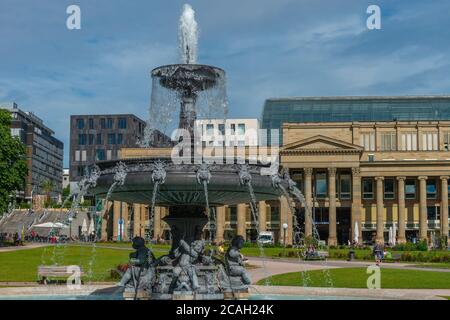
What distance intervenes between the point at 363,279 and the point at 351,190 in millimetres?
72101

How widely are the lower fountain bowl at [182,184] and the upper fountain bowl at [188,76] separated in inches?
121

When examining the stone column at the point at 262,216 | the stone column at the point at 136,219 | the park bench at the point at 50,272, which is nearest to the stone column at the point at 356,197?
the stone column at the point at 262,216

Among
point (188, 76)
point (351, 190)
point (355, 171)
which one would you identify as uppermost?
point (355, 171)

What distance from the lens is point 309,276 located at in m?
35.4

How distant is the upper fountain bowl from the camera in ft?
61.7

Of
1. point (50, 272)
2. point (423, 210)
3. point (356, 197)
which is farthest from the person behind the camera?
point (356, 197)

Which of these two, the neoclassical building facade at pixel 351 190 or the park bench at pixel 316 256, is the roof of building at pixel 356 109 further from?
the park bench at pixel 316 256

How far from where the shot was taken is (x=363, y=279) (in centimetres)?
3334

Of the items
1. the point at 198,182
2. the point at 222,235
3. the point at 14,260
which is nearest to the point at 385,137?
the point at 222,235

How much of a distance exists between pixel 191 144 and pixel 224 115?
230 inches

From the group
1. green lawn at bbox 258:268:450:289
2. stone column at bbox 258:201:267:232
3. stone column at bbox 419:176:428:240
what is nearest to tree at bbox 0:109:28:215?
green lawn at bbox 258:268:450:289

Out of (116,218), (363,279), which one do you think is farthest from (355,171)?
(363,279)

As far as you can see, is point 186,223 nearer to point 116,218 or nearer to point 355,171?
point 355,171
